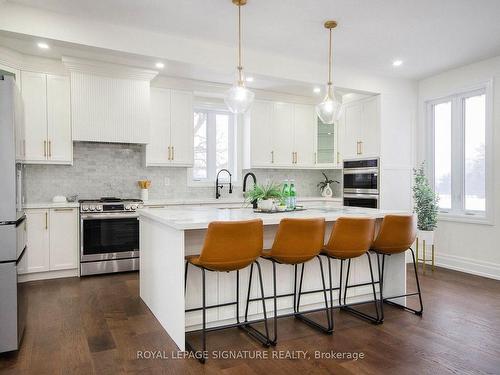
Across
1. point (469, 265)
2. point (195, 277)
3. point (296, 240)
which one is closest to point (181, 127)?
point (195, 277)

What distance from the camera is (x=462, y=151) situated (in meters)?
5.10

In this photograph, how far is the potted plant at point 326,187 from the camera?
655 cm

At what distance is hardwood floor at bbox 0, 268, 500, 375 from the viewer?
234cm

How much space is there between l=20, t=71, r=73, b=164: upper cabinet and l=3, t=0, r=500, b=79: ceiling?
1401 mm

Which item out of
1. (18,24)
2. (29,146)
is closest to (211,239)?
(18,24)

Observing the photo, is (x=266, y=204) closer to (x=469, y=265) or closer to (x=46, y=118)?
(x=46, y=118)

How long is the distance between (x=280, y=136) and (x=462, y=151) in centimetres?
271

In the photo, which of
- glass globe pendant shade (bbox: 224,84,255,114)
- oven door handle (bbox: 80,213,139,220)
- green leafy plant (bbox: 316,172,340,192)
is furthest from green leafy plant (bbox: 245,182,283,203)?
green leafy plant (bbox: 316,172,340,192)

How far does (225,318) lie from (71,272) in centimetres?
257

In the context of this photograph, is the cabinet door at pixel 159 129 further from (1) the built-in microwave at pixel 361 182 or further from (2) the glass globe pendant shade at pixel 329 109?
(1) the built-in microwave at pixel 361 182

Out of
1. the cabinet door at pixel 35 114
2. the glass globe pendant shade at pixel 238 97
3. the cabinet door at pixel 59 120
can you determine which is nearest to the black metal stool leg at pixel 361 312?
the glass globe pendant shade at pixel 238 97

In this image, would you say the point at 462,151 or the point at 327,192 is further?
the point at 327,192

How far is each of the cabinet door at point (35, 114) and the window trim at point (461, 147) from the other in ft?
17.5

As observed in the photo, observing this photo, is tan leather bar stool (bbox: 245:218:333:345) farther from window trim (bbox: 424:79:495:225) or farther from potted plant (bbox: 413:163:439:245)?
window trim (bbox: 424:79:495:225)
